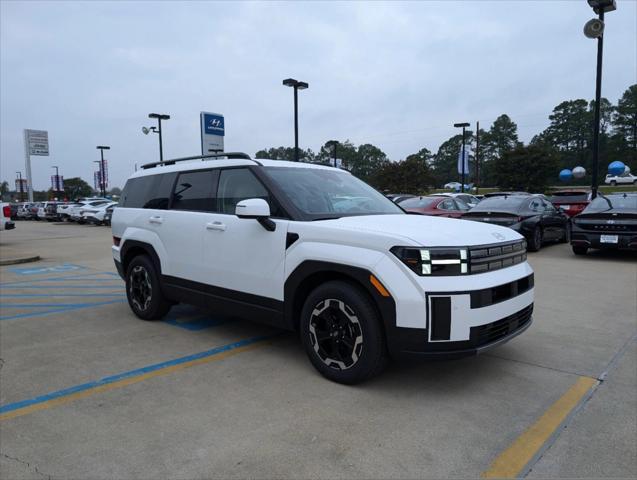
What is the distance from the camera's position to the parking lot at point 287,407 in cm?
272

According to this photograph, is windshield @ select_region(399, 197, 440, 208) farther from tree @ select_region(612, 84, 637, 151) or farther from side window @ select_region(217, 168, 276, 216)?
tree @ select_region(612, 84, 637, 151)

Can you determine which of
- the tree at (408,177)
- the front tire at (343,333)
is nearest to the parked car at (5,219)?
the front tire at (343,333)

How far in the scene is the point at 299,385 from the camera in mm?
3793

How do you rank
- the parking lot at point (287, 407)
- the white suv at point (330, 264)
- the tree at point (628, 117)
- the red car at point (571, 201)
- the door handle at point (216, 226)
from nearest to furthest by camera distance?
the parking lot at point (287, 407) < the white suv at point (330, 264) < the door handle at point (216, 226) < the red car at point (571, 201) < the tree at point (628, 117)

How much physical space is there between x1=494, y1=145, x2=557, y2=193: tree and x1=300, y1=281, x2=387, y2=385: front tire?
1895 inches

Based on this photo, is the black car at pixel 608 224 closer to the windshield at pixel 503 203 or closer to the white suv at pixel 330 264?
the windshield at pixel 503 203

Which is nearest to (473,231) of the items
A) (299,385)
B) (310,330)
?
(310,330)

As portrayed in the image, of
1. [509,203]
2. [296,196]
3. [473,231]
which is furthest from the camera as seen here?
[509,203]

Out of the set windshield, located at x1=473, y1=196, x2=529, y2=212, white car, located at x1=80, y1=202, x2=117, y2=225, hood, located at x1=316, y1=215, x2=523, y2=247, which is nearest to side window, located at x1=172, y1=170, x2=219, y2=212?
hood, located at x1=316, y1=215, x2=523, y2=247

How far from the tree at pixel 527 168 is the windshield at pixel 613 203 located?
38.8 meters

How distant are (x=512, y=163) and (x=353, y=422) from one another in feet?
164

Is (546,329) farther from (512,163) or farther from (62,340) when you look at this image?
(512,163)

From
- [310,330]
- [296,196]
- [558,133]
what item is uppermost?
[558,133]

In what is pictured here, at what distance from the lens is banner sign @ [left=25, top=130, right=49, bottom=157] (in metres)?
47.0
